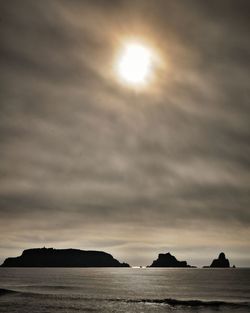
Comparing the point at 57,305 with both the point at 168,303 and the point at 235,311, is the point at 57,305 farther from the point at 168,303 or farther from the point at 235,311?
the point at 235,311

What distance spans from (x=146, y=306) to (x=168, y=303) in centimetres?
863

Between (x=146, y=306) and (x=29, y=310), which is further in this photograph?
(x=146, y=306)

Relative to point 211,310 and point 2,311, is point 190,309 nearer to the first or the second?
point 211,310

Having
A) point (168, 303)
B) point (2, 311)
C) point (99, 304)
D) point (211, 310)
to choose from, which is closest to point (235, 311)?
point (211, 310)

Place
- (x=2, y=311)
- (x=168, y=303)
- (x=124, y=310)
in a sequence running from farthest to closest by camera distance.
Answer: (x=168, y=303)
(x=124, y=310)
(x=2, y=311)

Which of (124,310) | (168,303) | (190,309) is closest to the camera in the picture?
(124,310)

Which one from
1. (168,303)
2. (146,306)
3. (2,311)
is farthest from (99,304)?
(2,311)

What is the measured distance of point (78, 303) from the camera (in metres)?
84.0

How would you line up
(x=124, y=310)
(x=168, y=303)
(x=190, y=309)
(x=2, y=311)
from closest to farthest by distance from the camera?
(x=2, y=311)
(x=124, y=310)
(x=190, y=309)
(x=168, y=303)

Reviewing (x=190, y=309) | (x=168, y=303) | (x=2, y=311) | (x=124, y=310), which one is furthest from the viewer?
(x=168, y=303)

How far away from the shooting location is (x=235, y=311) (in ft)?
246

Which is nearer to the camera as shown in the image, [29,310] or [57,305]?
[29,310]

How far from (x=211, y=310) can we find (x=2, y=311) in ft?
124

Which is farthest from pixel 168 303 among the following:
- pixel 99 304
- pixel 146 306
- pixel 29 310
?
pixel 29 310
